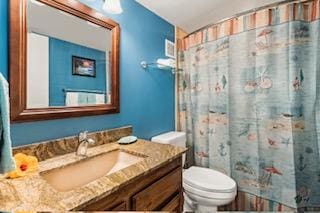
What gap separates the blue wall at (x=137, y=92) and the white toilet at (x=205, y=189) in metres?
0.28

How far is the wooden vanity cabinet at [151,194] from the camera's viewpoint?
83 centimetres

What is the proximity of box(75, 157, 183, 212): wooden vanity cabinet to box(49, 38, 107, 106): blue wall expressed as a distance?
659mm

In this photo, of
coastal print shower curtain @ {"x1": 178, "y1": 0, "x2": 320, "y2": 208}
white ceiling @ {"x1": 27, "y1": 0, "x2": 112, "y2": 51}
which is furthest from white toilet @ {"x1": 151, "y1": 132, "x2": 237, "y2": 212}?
white ceiling @ {"x1": 27, "y1": 0, "x2": 112, "y2": 51}

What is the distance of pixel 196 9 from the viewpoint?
2.17m

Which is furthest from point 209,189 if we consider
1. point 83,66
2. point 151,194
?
point 83,66

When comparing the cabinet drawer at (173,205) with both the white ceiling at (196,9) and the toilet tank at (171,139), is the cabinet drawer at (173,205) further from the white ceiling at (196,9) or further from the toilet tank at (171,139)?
the white ceiling at (196,9)

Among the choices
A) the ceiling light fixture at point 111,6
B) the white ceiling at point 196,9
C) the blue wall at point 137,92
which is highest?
the white ceiling at point 196,9

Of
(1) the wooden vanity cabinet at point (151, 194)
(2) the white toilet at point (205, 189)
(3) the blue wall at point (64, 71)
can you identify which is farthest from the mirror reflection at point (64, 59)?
(2) the white toilet at point (205, 189)

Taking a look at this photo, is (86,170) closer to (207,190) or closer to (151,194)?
(151,194)

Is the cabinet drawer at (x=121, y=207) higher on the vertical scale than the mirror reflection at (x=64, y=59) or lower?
lower

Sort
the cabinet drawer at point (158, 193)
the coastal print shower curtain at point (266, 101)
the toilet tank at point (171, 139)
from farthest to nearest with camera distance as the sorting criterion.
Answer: the toilet tank at point (171, 139)
the coastal print shower curtain at point (266, 101)
the cabinet drawer at point (158, 193)

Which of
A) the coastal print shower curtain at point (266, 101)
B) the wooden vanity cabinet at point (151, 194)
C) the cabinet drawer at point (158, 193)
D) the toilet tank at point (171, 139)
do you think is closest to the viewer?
the wooden vanity cabinet at point (151, 194)

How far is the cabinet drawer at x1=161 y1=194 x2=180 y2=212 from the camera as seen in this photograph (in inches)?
47.3

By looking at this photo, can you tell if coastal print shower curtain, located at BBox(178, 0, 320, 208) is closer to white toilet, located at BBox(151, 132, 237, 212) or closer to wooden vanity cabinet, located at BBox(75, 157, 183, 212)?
white toilet, located at BBox(151, 132, 237, 212)
